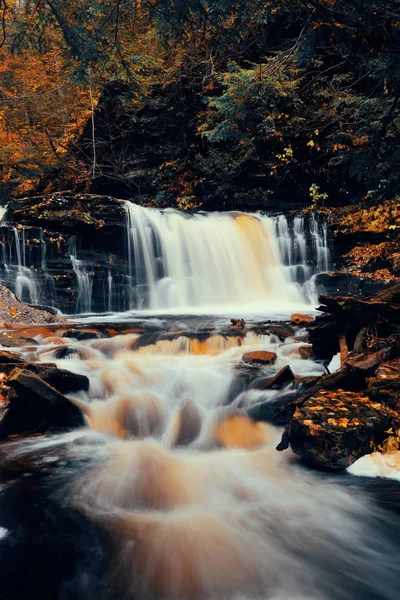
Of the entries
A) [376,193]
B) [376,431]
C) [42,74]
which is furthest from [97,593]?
[42,74]

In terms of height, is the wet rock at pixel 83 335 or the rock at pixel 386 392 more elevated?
the wet rock at pixel 83 335

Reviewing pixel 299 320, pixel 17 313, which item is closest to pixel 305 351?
pixel 299 320

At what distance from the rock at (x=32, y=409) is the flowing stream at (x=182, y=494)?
0.18m

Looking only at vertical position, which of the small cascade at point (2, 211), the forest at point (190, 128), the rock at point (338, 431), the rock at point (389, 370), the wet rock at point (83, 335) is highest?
the forest at point (190, 128)

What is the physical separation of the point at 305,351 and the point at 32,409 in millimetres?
4268

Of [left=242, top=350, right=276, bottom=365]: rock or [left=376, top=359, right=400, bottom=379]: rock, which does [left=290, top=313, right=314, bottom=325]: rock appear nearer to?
[left=242, top=350, right=276, bottom=365]: rock

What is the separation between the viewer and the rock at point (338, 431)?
3.69 m

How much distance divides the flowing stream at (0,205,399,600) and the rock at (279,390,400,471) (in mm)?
187

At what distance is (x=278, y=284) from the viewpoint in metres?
13.4

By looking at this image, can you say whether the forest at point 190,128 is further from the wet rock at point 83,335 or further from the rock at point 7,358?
the rock at point 7,358

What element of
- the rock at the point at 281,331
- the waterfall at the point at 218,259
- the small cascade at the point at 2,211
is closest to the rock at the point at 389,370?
the rock at the point at 281,331

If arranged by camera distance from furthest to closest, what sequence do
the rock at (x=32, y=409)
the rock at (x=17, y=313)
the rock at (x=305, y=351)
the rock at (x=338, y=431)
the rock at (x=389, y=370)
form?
the rock at (x=17, y=313)
the rock at (x=305, y=351)
the rock at (x=32, y=409)
the rock at (x=389, y=370)
the rock at (x=338, y=431)

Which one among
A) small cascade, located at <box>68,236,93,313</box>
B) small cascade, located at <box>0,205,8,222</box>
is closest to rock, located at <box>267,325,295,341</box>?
small cascade, located at <box>68,236,93,313</box>

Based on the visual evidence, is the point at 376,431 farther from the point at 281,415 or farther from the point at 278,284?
the point at 278,284
